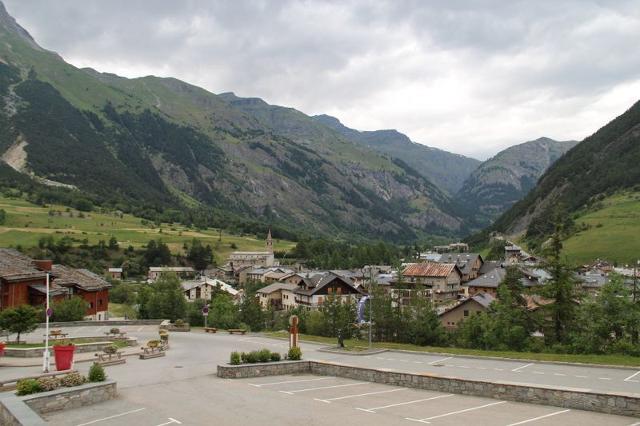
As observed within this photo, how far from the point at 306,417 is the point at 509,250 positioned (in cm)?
16812

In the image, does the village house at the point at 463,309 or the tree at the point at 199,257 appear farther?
the tree at the point at 199,257

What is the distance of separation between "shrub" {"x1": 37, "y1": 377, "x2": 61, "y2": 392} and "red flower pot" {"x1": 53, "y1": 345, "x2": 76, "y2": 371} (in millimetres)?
5493

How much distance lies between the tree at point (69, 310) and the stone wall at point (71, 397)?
137 feet

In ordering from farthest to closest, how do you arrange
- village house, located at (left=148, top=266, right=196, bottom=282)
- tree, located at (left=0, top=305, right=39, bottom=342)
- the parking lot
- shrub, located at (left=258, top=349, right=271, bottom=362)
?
village house, located at (left=148, top=266, right=196, bottom=282)
tree, located at (left=0, top=305, right=39, bottom=342)
shrub, located at (left=258, top=349, right=271, bottom=362)
the parking lot

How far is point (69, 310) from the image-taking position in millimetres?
60781

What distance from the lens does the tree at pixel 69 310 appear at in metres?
59.9

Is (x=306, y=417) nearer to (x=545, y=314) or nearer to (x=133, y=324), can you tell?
(x=545, y=314)

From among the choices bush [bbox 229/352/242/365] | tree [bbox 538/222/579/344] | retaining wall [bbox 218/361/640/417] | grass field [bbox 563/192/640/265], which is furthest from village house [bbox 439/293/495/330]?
bush [bbox 229/352/242/365]

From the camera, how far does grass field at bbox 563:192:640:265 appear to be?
459 ft

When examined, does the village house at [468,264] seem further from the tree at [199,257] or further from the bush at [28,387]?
the bush at [28,387]

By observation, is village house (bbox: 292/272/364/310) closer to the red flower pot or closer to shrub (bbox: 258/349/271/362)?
shrub (bbox: 258/349/271/362)

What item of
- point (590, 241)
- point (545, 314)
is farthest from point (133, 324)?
point (590, 241)

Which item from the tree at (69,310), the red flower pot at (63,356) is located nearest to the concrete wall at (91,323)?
the tree at (69,310)

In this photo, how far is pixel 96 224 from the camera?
198 meters
